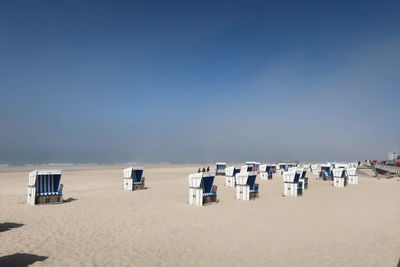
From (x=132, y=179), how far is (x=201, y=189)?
695cm

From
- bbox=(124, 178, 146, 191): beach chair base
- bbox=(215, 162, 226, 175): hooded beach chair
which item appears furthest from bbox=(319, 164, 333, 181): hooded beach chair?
bbox=(124, 178, 146, 191): beach chair base

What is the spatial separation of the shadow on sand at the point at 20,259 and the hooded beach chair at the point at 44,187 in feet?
24.1

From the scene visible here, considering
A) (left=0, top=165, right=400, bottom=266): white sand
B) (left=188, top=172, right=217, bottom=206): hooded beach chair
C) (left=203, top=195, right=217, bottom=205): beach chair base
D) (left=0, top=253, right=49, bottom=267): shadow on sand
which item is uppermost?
(left=188, top=172, right=217, bottom=206): hooded beach chair

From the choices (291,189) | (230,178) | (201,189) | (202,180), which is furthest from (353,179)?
(201,189)

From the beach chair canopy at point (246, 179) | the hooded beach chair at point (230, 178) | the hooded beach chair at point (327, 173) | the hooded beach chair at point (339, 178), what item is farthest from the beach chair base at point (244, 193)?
the hooded beach chair at point (327, 173)

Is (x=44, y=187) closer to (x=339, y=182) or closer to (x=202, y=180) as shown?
(x=202, y=180)

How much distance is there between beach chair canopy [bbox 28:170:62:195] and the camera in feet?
43.1

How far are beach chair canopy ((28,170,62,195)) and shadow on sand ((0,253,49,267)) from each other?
24.5 feet

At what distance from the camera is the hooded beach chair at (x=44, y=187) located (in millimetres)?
13000

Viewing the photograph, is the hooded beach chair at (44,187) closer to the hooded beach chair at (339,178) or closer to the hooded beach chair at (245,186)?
the hooded beach chair at (245,186)

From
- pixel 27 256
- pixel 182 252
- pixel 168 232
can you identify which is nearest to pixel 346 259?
pixel 182 252

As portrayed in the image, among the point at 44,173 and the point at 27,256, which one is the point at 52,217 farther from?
the point at 27,256

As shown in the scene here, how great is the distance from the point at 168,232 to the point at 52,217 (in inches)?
187

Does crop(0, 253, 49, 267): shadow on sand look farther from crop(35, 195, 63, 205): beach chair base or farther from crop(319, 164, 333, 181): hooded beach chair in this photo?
crop(319, 164, 333, 181): hooded beach chair
